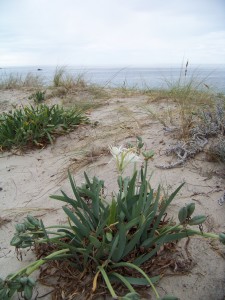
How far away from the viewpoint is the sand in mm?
1333

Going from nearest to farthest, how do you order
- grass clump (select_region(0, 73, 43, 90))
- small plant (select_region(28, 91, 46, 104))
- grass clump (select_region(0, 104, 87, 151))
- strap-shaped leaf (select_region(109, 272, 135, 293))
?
strap-shaped leaf (select_region(109, 272, 135, 293)) < grass clump (select_region(0, 104, 87, 151)) < small plant (select_region(28, 91, 46, 104)) < grass clump (select_region(0, 73, 43, 90))

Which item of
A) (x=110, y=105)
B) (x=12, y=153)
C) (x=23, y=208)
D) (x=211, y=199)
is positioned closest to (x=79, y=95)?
(x=110, y=105)

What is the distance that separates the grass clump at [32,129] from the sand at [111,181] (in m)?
0.12

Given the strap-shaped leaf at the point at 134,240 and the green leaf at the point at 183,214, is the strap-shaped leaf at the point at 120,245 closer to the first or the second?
the strap-shaped leaf at the point at 134,240

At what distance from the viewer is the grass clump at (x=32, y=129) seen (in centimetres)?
314

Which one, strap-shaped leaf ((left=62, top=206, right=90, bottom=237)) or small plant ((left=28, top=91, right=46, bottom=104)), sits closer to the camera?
strap-shaped leaf ((left=62, top=206, right=90, bottom=237))

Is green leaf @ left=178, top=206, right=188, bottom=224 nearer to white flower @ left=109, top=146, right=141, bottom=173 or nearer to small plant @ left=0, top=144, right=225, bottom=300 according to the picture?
small plant @ left=0, top=144, right=225, bottom=300

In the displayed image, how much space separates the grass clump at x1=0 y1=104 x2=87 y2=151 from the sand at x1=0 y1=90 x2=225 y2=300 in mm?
121

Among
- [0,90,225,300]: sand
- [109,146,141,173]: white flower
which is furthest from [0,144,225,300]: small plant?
[0,90,225,300]: sand

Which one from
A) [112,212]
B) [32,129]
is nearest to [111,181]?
[112,212]

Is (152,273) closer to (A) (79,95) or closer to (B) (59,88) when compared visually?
(A) (79,95)

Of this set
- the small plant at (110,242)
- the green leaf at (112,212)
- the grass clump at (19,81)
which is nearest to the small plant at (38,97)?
the grass clump at (19,81)

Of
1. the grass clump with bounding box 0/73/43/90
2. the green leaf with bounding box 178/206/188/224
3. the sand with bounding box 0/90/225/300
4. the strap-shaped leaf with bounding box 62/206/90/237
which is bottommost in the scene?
the sand with bounding box 0/90/225/300

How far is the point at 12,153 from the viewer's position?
3.05 metres
